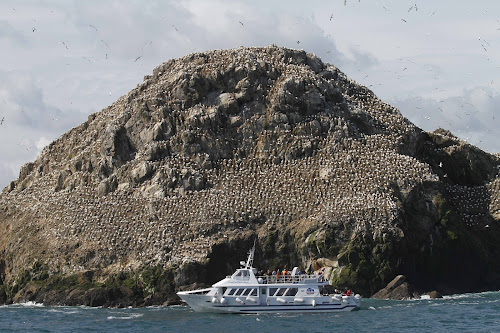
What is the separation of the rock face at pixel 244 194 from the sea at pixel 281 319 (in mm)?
7135

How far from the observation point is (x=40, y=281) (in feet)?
310

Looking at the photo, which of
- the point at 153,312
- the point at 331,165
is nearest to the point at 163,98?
the point at 331,165

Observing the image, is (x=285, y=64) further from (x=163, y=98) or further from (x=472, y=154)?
(x=472, y=154)

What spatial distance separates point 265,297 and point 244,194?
20792 mm

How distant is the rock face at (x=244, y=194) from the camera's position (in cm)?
9094

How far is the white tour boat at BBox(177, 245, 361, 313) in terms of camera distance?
76938 mm

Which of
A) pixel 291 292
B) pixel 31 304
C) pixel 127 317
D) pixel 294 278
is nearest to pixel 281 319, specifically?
pixel 291 292

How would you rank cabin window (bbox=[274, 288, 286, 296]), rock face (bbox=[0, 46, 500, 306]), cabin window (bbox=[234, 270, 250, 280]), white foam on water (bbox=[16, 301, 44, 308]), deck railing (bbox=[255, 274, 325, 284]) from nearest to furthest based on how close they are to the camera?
cabin window (bbox=[274, 288, 286, 296]) < cabin window (bbox=[234, 270, 250, 280]) < deck railing (bbox=[255, 274, 325, 284]) < white foam on water (bbox=[16, 301, 44, 308]) < rock face (bbox=[0, 46, 500, 306])

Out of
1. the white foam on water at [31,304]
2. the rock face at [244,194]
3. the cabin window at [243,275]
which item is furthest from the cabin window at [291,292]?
the white foam on water at [31,304]

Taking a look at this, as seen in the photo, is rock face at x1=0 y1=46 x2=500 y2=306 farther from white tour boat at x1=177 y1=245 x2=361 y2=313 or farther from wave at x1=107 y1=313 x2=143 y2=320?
white tour boat at x1=177 y1=245 x2=361 y2=313

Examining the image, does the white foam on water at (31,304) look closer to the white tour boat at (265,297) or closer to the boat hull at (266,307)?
the boat hull at (266,307)

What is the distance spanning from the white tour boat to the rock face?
1116 cm

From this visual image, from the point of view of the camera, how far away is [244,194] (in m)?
96.2

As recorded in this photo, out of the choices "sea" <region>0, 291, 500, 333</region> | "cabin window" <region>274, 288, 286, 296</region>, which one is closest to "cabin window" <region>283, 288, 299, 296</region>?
"cabin window" <region>274, 288, 286, 296</region>
